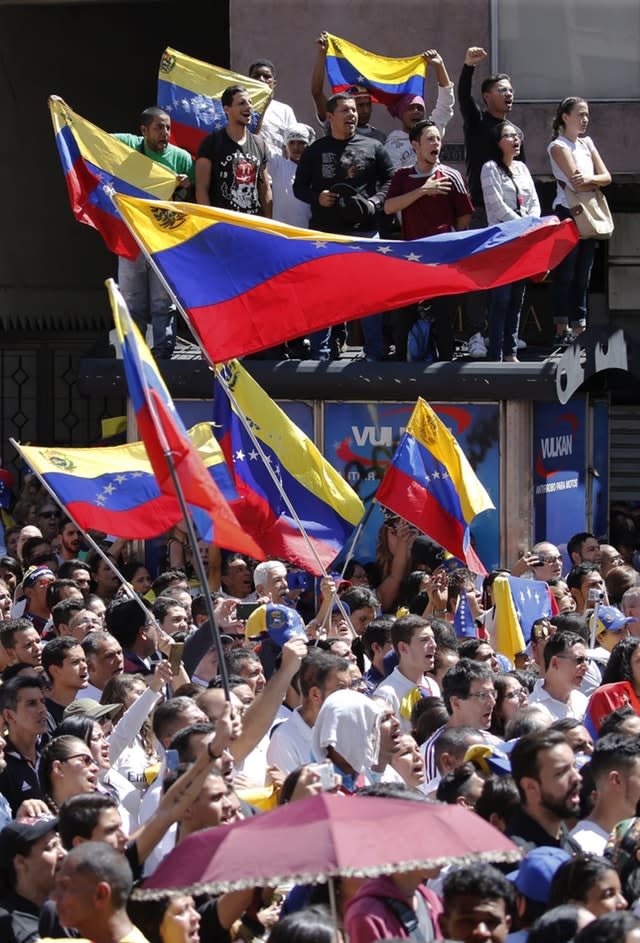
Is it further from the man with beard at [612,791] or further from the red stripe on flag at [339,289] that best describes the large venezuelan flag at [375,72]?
the man with beard at [612,791]

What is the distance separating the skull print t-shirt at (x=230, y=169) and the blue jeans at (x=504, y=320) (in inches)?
80.7

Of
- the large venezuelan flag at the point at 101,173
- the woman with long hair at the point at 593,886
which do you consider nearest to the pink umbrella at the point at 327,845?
the woman with long hair at the point at 593,886

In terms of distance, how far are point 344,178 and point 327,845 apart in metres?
9.62

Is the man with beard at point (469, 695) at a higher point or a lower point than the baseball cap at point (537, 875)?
higher

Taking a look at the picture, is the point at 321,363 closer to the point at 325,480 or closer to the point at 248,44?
the point at 325,480

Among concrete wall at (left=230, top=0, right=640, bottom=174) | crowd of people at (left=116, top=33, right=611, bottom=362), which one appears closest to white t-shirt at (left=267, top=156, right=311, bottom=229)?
crowd of people at (left=116, top=33, right=611, bottom=362)

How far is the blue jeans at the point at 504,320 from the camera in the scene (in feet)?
45.5

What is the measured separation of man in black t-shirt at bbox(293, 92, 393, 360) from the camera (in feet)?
44.1

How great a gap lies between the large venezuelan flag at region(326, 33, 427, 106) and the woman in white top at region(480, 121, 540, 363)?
189 cm

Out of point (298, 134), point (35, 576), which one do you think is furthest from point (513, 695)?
point (298, 134)

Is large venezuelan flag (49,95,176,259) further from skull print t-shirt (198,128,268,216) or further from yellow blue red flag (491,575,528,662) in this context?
yellow blue red flag (491,575,528,662)

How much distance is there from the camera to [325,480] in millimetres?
10781

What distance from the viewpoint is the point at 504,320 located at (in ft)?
46.3

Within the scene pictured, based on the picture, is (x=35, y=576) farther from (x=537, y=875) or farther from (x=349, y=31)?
(x=349, y=31)
